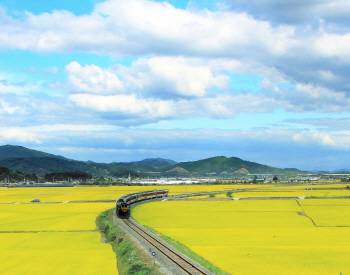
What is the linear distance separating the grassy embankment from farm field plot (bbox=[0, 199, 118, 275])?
67 centimetres

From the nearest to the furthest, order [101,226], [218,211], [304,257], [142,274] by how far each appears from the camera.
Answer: [142,274] → [304,257] → [101,226] → [218,211]

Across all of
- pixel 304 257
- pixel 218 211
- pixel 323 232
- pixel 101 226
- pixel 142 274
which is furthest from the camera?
pixel 218 211

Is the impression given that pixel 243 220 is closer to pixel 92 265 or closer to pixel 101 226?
pixel 101 226

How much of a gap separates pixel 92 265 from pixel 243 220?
84.0 feet

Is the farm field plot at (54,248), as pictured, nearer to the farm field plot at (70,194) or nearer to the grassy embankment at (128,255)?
the grassy embankment at (128,255)

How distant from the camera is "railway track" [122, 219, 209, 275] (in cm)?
→ 2330

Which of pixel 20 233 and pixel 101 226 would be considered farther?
pixel 101 226

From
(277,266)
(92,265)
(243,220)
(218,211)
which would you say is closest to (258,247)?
(277,266)

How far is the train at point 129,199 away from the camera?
169 feet

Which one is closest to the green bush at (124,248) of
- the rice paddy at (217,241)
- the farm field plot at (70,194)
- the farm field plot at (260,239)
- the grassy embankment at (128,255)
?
the grassy embankment at (128,255)

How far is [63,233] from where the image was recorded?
40.2 metres

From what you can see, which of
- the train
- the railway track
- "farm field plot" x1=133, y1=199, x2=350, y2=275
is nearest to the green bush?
the railway track

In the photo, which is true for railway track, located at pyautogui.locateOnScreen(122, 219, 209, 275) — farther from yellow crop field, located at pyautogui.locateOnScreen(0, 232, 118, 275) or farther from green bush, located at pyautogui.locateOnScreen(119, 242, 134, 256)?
yellow crop field, located at pyautogui.locateOnScreen(0, 232, 118, 275)

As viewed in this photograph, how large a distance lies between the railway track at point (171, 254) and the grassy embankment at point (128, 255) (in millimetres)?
1466
